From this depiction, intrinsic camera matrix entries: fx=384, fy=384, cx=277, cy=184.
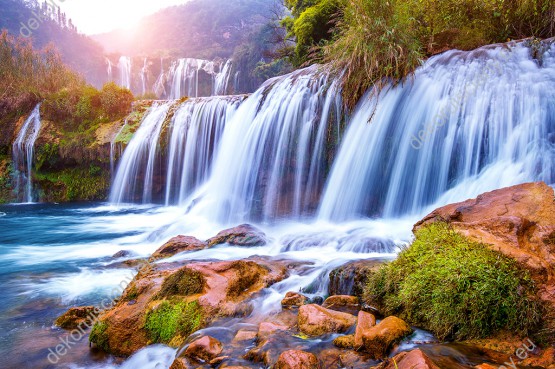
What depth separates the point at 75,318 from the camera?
392 centimetres

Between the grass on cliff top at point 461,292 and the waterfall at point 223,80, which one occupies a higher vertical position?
the waterfall at point 223,80

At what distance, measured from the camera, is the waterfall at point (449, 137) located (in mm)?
5336

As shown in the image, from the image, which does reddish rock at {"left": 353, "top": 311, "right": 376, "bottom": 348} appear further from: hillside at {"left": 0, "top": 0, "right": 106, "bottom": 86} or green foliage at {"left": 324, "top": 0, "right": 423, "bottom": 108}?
hillside at {"left": 0, "top": 0, "right": 106, "bottom": 86}

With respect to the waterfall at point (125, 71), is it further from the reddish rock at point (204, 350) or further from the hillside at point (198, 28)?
the reddish rock at point (204, 350)

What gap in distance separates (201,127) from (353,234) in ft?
22.8

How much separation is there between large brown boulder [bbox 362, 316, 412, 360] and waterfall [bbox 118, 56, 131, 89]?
28.7 m

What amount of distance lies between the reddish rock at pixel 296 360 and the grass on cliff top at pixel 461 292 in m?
0.85

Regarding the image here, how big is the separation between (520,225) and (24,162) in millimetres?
15089

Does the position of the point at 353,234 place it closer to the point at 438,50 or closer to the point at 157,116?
the point at 438,50

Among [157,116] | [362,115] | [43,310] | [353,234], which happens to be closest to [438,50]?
[362,115]

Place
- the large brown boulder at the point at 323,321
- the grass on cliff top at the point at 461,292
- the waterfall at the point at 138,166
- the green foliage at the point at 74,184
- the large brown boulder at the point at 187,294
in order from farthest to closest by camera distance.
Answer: the green foliage at the point at 74,184 → the waterfall at the point at 138,166 → the large brown boulder at the point at 187,294 → the large brown boulder at the point at 323,321 → the grass on cliff top at the point at 461,292

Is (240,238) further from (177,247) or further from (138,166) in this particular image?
(138,166)

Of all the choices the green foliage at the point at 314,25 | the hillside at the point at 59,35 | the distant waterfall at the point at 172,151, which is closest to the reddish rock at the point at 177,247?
the distant waterfall at the point at 172,151

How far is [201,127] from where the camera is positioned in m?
11.2
